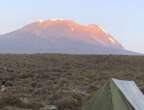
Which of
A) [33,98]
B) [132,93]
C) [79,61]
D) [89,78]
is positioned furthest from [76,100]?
[79,61]

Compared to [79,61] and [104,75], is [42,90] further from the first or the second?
[79,61]

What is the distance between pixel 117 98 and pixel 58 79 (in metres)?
20.1

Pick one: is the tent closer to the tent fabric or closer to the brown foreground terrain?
the tent fabric

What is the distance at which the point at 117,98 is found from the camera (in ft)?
57.0

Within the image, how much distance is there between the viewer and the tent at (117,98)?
1717cm

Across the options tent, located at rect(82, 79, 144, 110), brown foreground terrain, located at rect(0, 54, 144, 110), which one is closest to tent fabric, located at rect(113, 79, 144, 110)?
tent, located at rect(82, 79, 144, 110)

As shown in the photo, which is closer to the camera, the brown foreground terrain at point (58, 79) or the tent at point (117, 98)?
the tent at point (117, 98)

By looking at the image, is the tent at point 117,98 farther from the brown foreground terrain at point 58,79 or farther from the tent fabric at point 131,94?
the brown foreground terrain at point 58,79

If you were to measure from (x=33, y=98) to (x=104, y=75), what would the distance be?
603 inches

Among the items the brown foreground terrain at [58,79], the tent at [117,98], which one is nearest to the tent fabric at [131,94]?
the tent at [117,98]

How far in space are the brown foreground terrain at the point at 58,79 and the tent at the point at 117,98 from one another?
5.88m

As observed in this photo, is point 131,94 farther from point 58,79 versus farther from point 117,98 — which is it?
point 58,79

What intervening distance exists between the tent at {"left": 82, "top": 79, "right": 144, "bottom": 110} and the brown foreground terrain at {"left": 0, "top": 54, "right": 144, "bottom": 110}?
5.88 metres

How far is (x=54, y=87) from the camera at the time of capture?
1258 inches
